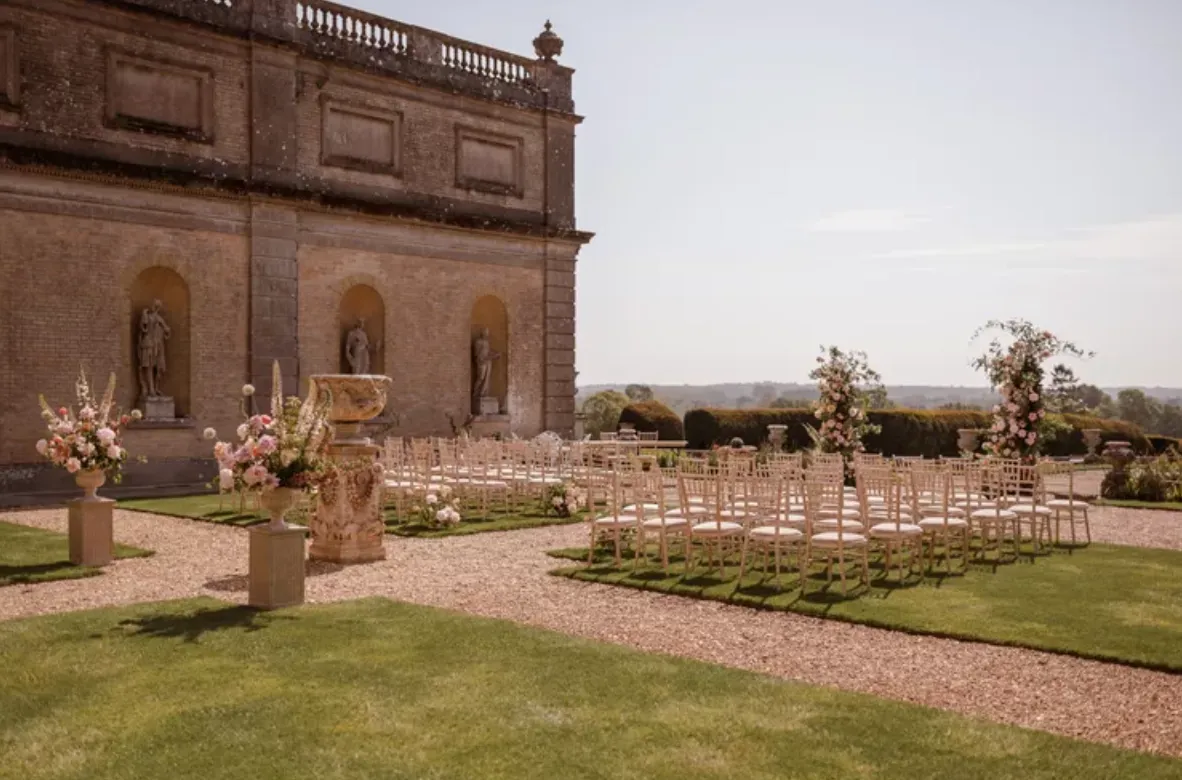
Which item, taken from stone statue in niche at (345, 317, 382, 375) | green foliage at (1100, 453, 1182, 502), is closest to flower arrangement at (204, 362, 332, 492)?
stone statue in niche at (345, 317, 382, 375)

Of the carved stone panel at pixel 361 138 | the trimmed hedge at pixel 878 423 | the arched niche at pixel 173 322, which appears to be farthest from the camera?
the trimmed hedge at pixel 878 423

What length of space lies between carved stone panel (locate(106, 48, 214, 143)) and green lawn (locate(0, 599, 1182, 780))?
14.5 meters

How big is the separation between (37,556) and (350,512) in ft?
11.1

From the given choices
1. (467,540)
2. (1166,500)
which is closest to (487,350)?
(467,540)

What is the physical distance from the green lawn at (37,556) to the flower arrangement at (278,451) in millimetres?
2493

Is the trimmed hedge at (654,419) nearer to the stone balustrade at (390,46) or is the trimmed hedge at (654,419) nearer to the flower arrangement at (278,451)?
the stone balustrade at (390,46)

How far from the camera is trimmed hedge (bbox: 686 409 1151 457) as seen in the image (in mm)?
32469

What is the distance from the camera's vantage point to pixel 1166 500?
19.7 meters

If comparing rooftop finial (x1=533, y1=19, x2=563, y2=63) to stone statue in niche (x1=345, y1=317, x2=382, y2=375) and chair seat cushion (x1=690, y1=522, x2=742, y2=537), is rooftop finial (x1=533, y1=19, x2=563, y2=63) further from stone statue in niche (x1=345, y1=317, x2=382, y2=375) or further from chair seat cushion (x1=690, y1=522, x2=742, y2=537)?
chair seat cushion (x1=690, y1=522, x2=742, y2=537)

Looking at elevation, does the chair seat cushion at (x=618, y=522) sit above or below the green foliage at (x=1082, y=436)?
below

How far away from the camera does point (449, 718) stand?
580cm

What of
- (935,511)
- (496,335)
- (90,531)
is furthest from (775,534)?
(496,335)

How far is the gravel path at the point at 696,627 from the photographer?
6.20 m

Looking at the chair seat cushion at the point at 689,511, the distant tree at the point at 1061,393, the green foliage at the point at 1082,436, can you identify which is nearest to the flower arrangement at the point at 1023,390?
the distant tree at the point at 1061,393
